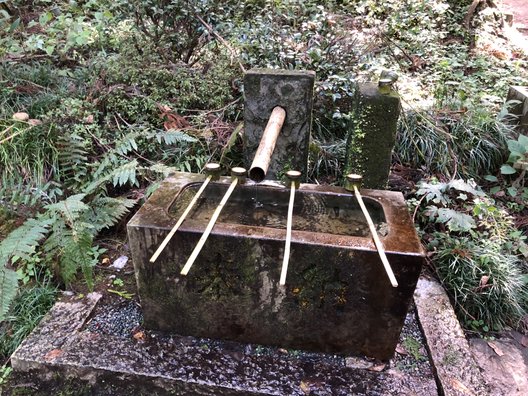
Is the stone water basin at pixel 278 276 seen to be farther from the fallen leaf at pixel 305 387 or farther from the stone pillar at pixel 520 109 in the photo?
the stone pillar at pixel 520 109

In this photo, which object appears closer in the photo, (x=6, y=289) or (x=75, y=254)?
(x=6, y=289)

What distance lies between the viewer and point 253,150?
10.5 feet

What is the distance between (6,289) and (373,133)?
8.99 ft

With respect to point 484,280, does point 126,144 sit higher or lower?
higher

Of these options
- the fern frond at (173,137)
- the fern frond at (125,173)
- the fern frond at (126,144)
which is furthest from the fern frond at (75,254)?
the fern frond at (173,137)

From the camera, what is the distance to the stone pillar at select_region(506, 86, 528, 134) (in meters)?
4.56

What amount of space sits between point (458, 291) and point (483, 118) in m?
2.46

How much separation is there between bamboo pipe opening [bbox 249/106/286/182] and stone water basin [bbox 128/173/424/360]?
1.09 ft

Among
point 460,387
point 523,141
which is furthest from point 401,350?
point 523,141

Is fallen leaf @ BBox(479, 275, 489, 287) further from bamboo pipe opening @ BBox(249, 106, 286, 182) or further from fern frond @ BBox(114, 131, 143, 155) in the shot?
fern frond @ BBox(114, 131, 143, 155)

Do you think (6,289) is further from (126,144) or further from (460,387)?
(460,387)

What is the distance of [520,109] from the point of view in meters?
4.72

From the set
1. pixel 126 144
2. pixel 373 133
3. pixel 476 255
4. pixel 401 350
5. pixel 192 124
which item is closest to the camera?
pixel 401 350

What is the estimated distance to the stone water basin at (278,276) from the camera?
217cm
